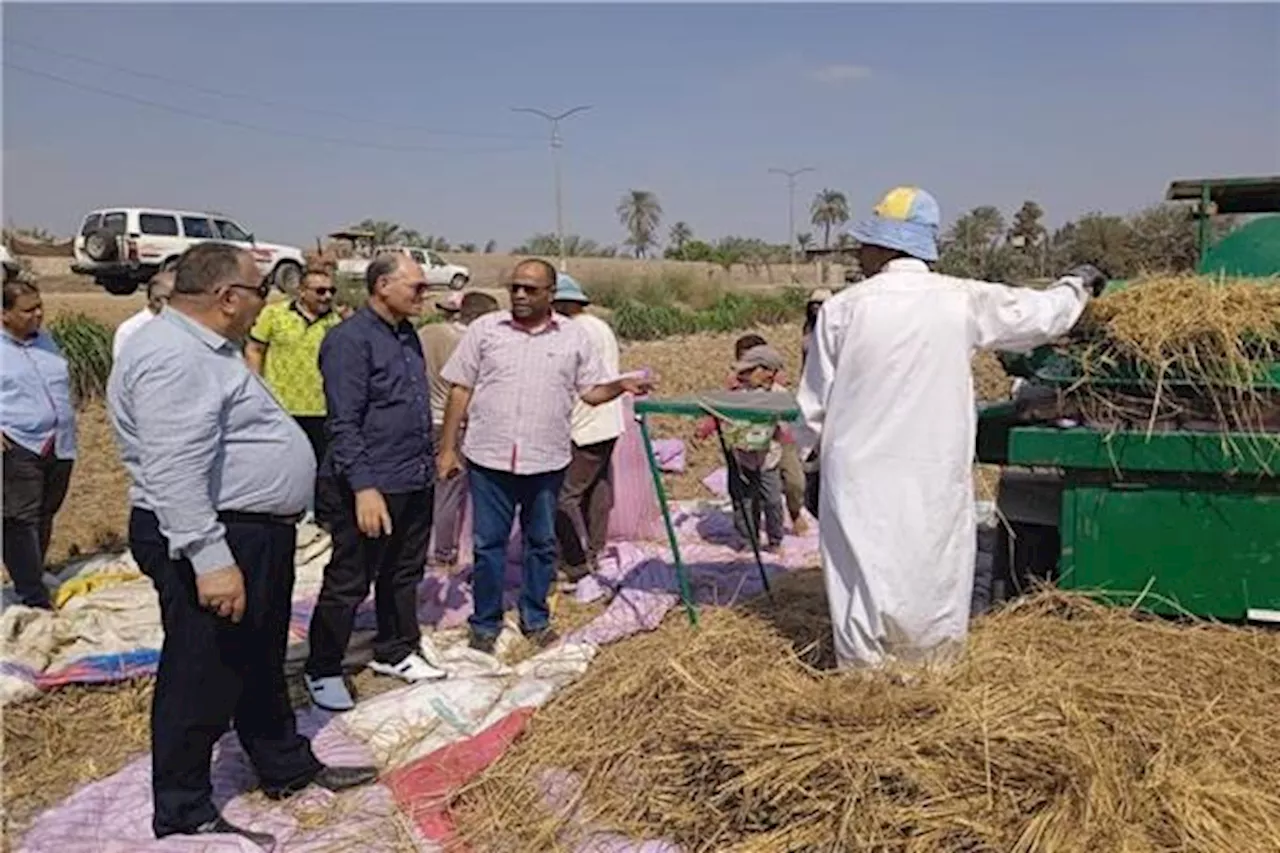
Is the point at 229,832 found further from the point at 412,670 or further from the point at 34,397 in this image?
the point at 34,397

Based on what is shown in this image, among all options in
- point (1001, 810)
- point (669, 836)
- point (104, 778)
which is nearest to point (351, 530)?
point (104, 778)

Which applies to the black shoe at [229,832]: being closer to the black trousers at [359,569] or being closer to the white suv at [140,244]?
the black trousers at [359,569]

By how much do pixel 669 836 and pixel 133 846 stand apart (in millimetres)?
1461

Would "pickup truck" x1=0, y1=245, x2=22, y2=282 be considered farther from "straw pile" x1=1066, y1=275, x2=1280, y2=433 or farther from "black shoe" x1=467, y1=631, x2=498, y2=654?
"straw pile" x1=1066, y1=275, x2=1280, y2=433

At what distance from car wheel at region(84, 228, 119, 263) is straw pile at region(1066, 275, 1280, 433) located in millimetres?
20285

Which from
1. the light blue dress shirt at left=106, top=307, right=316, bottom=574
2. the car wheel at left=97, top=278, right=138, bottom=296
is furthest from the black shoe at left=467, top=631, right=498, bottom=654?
the car wheel at left=97, top=278, right=138, bottom=296

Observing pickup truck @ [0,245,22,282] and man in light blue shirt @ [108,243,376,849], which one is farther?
pickup truck @ [0,245,22,282]

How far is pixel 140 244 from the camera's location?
20.4 meters

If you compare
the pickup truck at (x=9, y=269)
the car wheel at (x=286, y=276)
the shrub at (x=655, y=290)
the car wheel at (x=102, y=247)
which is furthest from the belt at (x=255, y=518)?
the shrub at (x=655, y=290)

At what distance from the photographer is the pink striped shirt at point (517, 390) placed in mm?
4469

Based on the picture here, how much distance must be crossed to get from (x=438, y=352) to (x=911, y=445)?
3.25m

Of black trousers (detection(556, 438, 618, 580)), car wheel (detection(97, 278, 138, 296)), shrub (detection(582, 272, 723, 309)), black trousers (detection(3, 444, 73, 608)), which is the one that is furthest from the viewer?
shrub (detection(582, 272, 723, 309))

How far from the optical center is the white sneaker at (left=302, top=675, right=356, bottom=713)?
156 inches

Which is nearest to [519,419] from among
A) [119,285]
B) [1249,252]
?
[1249,252]
